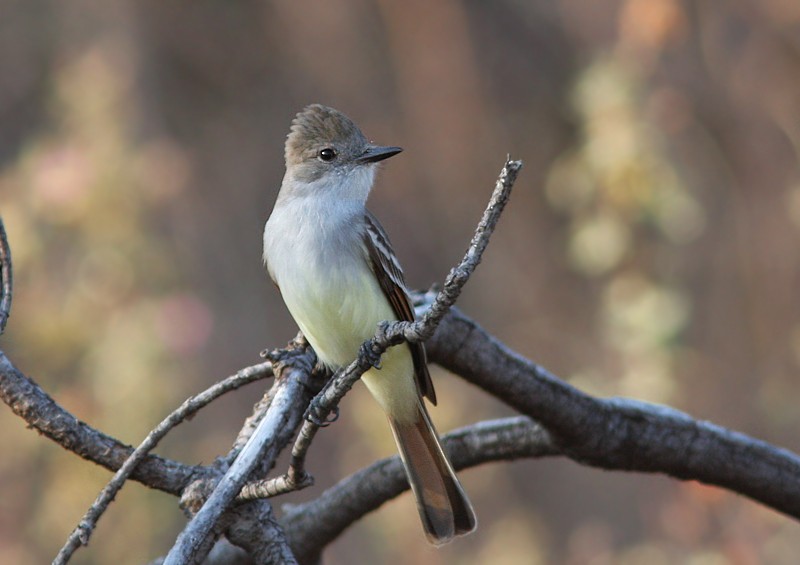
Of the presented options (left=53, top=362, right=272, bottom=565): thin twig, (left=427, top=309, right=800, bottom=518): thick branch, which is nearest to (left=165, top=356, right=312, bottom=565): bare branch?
(left=53, top=362, right=272, bottom=565): thin twig

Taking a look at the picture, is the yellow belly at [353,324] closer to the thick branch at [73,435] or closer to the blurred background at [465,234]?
the thick branch at [73,435]

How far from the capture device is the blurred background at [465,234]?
4750 millimetres

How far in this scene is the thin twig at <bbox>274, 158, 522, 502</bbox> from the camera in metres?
1.75

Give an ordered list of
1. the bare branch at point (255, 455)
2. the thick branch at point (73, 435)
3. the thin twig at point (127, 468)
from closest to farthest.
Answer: the bare branch at point (255, 455)
the thin twig at point (127, 468)
the thick branch at point (73, 435)

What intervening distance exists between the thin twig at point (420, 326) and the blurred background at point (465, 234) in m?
2.51

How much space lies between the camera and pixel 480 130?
7141 mm

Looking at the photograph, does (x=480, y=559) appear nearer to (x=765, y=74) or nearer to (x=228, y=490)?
(x=765, y=74)

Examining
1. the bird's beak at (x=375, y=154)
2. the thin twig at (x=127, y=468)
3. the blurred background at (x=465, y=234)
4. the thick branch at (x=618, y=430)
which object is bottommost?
the thin twig at (x=127, y=468)

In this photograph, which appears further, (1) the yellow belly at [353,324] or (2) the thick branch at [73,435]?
(1) the yellow belly at [353,324]

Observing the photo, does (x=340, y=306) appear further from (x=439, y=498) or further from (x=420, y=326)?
(x=420, y=326)

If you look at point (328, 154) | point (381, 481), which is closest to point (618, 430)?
point (381, 481)

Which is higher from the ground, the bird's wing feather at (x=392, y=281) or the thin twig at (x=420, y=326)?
the bird's wing feather at (x=392, y=281)

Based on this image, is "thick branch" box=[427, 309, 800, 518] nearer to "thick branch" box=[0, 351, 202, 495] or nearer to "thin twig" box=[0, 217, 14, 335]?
"thick branch" box=[0, 351, 202, 495]

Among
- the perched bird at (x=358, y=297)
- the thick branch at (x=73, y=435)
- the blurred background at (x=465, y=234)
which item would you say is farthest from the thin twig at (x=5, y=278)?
the blurred background at (x=465, y=234)
